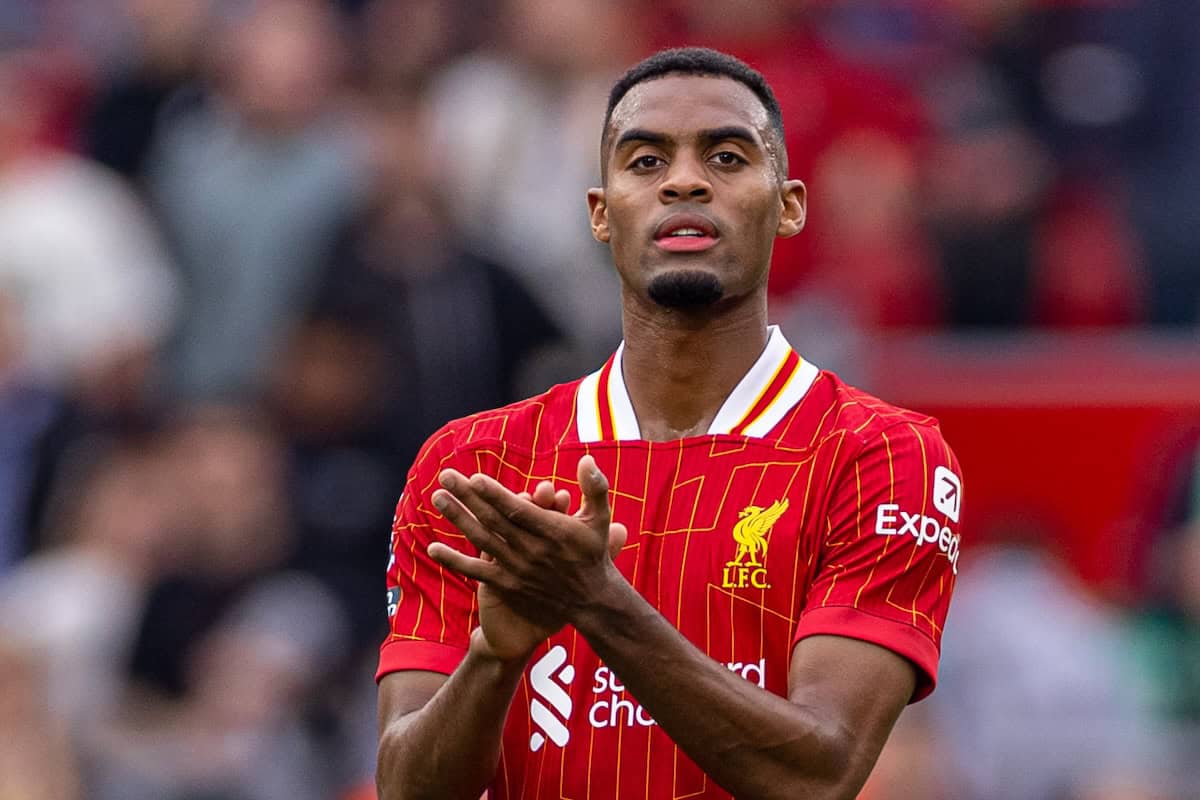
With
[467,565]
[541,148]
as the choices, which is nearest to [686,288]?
[467,565]

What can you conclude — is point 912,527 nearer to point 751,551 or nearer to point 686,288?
point 751,551

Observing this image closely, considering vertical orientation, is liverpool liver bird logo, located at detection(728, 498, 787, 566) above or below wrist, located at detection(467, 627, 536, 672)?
above

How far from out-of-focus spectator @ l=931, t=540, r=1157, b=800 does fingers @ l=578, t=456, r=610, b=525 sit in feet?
16.7

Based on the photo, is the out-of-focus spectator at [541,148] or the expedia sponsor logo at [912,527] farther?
the out-of-focus spectator at [541,148]

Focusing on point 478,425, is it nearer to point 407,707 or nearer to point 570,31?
point 407,707

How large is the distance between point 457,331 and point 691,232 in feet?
16.3

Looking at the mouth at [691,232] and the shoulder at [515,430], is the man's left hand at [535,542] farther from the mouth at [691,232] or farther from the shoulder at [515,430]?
the mouth at [691,232]

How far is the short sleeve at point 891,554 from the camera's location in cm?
438

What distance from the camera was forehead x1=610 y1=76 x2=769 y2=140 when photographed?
4.72 meters

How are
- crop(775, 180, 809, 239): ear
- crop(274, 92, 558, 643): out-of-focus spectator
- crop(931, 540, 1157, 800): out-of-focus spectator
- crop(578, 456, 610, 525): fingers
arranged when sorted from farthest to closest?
crop(274, 92, 558, 643): out-of-focus spectator, crop(931, 540, 1157, 800): out-of-focus spectator, crop(775, 180, 809, 239): ear, crop(578, 456, 610, 525): fingers

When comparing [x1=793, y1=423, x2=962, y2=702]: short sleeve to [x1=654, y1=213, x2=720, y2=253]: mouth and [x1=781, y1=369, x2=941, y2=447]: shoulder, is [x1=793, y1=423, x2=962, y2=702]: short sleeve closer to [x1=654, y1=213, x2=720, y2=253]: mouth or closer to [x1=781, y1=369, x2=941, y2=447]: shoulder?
[x1=781, y1=369, x2=941, y2=447]: shoulder

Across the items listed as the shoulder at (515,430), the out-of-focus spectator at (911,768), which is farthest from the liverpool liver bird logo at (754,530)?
the out-of-focus spectator at (911,768)

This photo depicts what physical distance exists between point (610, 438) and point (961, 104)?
683 centimetres

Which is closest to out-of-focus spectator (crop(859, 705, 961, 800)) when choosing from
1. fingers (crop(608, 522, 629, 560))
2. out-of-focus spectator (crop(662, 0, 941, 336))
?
out-of-focus spectator (crop(662, 0, 941, 336))
